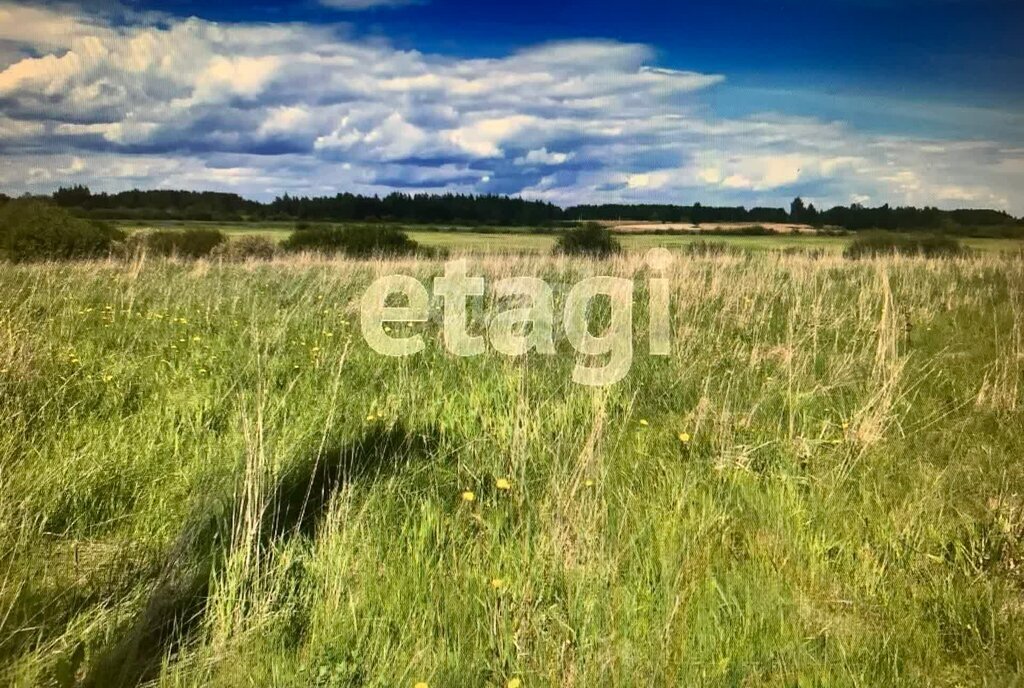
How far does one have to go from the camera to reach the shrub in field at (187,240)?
2334 cm

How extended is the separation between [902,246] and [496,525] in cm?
2376

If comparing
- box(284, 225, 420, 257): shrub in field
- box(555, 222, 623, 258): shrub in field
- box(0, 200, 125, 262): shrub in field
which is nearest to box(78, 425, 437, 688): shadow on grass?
box(555, 222, 623, 258): shrub in field

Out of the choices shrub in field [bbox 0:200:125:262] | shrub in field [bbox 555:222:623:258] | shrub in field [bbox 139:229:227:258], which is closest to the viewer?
shrub in field [bbox 0:200:125:262]

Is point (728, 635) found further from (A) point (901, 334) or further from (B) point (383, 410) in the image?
(A) point (901, 334)

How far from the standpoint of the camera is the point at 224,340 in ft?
18.7

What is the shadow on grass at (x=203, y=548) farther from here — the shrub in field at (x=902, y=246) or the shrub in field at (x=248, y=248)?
the shrub in field at (x=248, y=248)

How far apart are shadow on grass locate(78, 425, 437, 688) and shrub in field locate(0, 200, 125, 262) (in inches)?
752

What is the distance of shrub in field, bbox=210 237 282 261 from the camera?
2336 cm

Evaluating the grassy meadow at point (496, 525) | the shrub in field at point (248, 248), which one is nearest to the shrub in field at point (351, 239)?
the shrub in field at point (248, 248)

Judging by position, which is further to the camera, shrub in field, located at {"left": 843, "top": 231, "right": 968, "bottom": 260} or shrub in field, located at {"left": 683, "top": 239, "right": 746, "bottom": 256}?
shrub in field, located at {"left": 843, "top": 231, "right": 968, "bottom": 260}

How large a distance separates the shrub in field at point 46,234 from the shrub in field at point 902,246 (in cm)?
2285

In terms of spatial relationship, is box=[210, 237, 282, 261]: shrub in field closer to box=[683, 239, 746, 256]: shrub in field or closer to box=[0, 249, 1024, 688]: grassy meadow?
box=[683, 239, 746, 256]: shrub in field

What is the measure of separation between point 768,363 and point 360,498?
12.4 ft

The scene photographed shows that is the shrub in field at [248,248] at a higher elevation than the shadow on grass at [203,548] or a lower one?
higher
